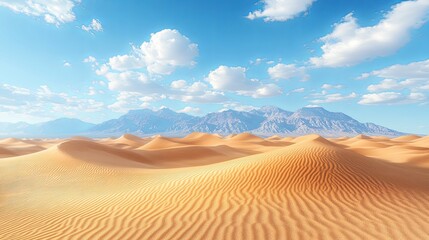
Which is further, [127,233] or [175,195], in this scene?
[175,195]

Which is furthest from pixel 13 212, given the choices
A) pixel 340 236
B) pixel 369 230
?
pixel 369 230

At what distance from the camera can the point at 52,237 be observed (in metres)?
5.82

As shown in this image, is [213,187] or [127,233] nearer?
[127,233]

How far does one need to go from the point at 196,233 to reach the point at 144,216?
198 centimetres

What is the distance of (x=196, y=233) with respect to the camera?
5.33m

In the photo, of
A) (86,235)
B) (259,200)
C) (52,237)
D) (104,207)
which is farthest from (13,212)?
(259,200)

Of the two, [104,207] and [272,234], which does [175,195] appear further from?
[272,234]

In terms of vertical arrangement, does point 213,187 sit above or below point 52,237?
above

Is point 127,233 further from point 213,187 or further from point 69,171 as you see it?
point 69,171

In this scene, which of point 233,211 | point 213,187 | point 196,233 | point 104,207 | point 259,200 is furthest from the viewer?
point 213,187

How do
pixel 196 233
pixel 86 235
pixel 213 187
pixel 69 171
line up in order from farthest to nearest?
1. pixel 69 171
2. pixel 213 187
3. pixel 86 235
4. pixel 196 233

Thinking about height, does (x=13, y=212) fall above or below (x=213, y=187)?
below

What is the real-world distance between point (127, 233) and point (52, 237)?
1.82 meters

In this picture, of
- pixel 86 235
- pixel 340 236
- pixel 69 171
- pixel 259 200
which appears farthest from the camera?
pixel 69 171
